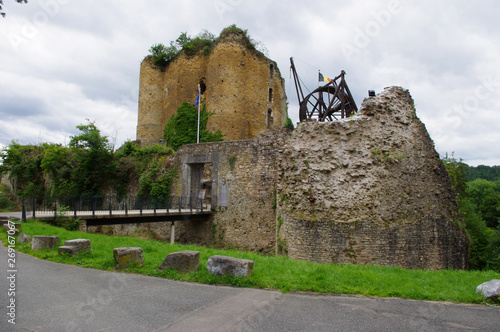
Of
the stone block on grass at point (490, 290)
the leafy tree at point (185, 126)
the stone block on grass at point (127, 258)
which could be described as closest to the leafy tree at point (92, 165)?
the leafy tree at point (185, 126)

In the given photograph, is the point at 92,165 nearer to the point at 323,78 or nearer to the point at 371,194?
the point at 323,78

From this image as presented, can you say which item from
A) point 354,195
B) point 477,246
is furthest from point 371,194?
point 477,246

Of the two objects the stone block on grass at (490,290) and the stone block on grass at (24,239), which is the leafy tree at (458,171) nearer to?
the stone block on grass at (490,290)

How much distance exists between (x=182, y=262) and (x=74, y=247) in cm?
303

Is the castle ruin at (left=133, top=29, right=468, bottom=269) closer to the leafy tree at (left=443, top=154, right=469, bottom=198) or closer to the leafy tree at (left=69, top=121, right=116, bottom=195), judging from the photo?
the leafy tree at (left=69, top=121, right=116, bottom=195)

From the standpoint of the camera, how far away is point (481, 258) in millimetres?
23328

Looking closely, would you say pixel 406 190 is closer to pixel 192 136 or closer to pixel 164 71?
pixel 192 136

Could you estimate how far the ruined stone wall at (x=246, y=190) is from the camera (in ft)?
50.9

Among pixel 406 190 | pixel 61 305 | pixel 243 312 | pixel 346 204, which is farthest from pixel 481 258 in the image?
pixel 61 305

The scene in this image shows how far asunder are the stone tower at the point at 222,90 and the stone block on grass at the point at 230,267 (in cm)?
2014

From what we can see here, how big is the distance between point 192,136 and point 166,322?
2375cm

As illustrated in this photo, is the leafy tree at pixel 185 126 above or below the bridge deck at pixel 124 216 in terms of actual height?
above

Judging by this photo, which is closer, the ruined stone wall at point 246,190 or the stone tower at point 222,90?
the ruined stone wall at point 246,190

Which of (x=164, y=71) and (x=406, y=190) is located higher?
(x=164, y=71)
